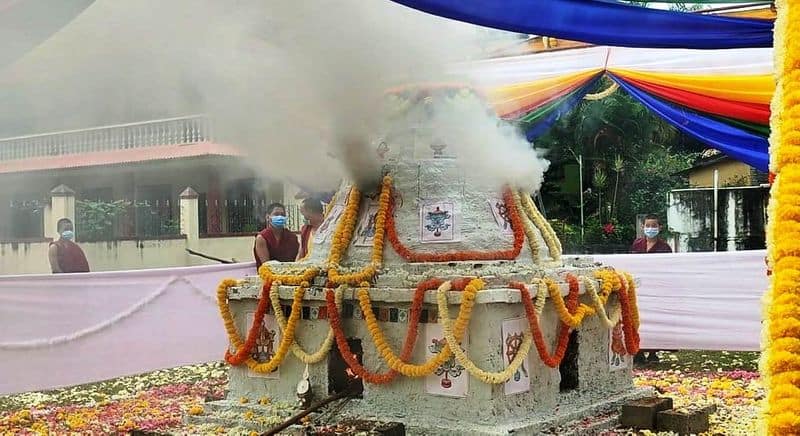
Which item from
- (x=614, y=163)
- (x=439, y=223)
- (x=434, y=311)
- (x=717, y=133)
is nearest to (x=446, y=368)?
(x=434, y=311)

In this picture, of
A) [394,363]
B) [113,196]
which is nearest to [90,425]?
[394,363]

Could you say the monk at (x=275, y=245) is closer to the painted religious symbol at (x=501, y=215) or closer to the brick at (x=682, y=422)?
the painted religious symbol at (x=501, y=215)

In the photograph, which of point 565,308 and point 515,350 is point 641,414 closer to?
point 565,308

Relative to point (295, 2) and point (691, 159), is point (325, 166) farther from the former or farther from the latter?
point (691, 159)

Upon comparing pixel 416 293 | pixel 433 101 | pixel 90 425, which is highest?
pixel 433 101

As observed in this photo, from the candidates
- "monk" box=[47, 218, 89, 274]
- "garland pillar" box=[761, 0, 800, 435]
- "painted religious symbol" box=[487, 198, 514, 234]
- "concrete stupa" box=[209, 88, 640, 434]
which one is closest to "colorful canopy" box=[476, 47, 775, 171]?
"painted religious symbol" box=[487, 198, 514, 234]

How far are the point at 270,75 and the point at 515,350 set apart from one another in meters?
2.75

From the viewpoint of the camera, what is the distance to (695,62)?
9.99 m

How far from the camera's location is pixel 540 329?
6.17 metres

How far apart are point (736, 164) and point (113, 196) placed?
14199 millimetres

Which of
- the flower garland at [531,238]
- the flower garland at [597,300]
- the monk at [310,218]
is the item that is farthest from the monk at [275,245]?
the flower garland at [597,300]

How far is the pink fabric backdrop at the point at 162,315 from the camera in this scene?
7.97 meters

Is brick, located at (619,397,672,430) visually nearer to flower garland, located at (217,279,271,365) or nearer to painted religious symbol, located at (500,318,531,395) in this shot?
painted religious symbol, located at (500,318,531,395)

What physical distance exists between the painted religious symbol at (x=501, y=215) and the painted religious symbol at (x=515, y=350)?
93cm
